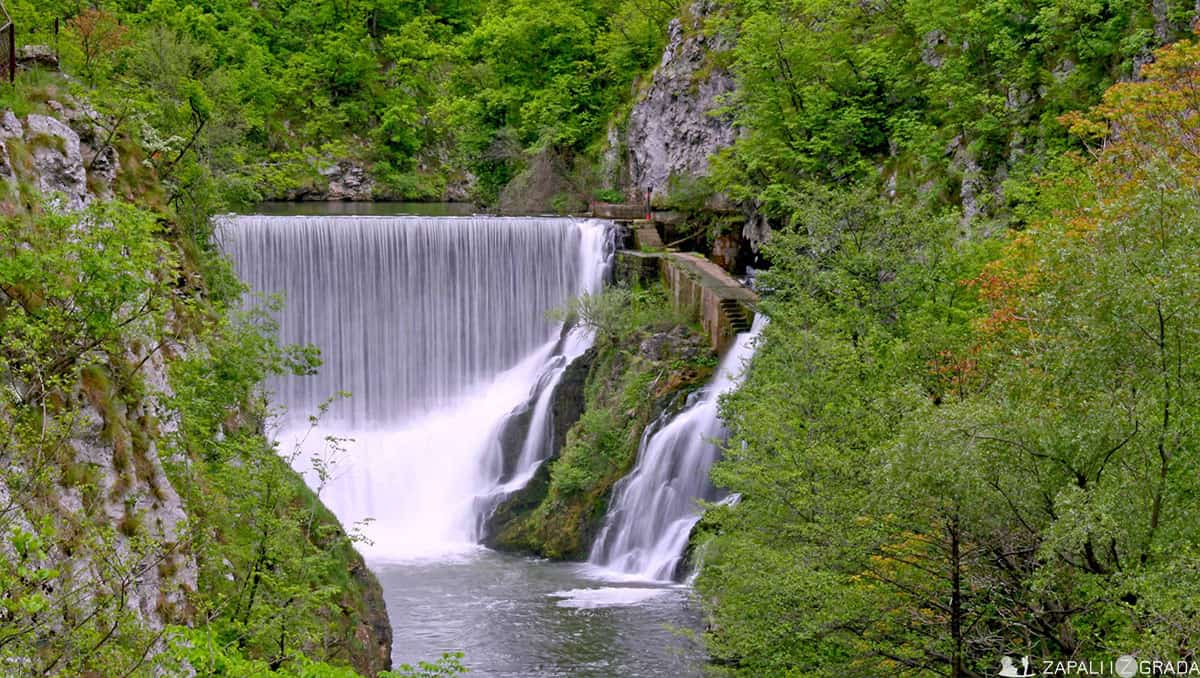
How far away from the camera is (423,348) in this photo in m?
34.8

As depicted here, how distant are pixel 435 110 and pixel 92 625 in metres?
49.4

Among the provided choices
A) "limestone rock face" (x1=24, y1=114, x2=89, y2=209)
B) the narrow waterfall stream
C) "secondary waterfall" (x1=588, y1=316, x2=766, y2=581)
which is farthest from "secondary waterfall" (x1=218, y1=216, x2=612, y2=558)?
"limestone rock face" (x1=24, y1=114, x2=89, y2=209)

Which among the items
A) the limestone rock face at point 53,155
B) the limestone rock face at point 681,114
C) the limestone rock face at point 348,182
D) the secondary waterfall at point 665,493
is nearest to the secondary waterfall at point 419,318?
the limestone rock face at point 681,114

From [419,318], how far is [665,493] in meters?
12.3

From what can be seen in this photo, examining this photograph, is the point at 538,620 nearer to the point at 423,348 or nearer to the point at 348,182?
the point at 423,348

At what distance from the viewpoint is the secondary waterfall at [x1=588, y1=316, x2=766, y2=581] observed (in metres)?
25.1

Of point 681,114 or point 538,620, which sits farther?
point 681,114

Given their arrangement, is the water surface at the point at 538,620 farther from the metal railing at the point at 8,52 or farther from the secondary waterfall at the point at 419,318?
the metal railing at the point at 8,52

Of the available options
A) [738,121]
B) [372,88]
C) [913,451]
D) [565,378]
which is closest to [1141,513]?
[913,451]

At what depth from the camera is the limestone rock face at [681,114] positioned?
125 ft

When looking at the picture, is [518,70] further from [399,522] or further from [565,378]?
[399,522]

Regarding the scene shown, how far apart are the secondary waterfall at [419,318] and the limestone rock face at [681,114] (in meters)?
4.96

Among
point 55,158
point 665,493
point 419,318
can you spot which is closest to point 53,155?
point 55,158

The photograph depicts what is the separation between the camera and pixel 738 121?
3281 centimetres
